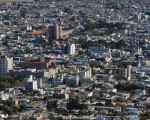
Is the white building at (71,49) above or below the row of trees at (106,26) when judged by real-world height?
above

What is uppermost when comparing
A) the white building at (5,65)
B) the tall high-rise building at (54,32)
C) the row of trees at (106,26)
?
the white building at (5,65)

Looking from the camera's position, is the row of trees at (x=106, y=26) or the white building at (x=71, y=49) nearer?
the white building at (x=71, y=49)

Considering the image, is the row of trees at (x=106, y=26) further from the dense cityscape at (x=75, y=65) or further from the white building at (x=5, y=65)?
the white building at (x=5, y=65)

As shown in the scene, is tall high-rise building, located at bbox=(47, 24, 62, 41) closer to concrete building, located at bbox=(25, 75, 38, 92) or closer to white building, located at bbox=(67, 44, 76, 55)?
white building, located at bbox=(67, 44, 76, 55)

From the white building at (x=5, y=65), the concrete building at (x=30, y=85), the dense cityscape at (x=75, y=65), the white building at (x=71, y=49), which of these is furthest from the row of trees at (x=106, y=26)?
the concrete building at (x=30, y=85)

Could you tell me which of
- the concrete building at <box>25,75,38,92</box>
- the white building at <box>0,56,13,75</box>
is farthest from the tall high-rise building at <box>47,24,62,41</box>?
the concrete building at <box>25,75,38,92</box>

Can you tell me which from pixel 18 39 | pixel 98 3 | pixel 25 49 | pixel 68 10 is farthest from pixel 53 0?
pixel 25 49

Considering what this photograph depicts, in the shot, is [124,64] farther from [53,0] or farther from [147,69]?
[53,0]

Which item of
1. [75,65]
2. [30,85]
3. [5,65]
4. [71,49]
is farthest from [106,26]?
[30,85]

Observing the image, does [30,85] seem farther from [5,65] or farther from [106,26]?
[106,26]
